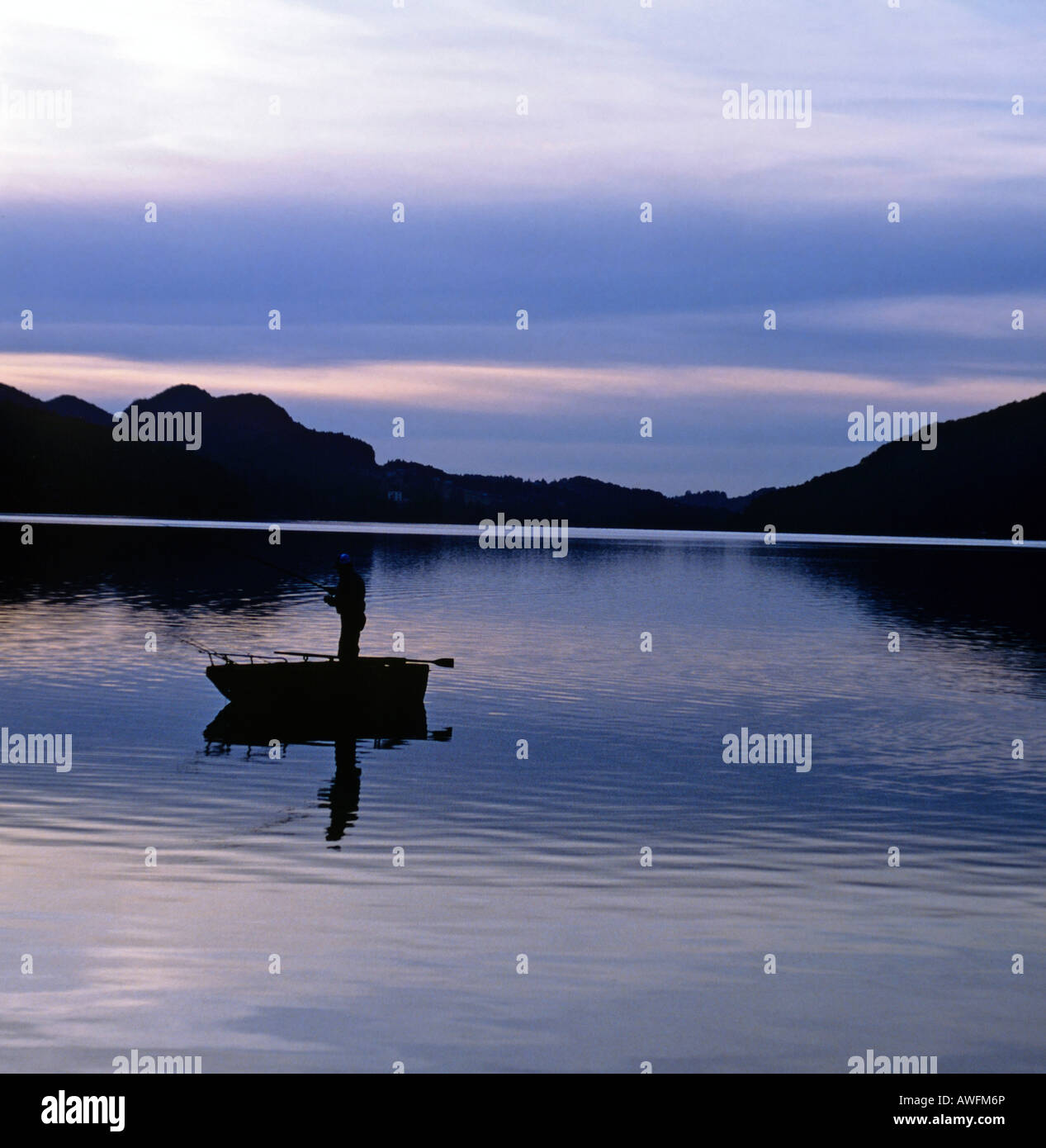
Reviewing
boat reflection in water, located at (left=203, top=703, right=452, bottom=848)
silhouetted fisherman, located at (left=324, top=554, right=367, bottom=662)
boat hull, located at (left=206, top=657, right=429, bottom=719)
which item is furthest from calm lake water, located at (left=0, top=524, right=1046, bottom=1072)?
silhouetted fisherman, located at (left=324, top=554, right=367, bottom=662)

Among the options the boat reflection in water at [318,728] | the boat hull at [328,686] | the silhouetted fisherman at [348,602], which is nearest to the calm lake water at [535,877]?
the boat reflection in water at [318,728]

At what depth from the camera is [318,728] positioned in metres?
32.2

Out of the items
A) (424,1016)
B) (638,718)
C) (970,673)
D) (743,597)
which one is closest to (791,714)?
(638,718)

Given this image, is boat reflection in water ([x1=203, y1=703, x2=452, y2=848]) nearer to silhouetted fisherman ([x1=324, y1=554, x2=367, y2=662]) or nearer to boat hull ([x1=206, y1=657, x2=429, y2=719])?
boat hull ([x1=206, y1=657, x2=429, y2=719])

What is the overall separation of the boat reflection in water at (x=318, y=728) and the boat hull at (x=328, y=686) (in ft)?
0.13

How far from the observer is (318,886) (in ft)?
58.5

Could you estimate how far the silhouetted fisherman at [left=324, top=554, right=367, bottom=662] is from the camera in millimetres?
31125

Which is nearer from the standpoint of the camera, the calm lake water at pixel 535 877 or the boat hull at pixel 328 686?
the calm lake water at pixel 535 877

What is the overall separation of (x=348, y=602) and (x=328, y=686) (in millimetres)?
2164

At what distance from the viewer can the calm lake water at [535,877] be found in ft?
42.1

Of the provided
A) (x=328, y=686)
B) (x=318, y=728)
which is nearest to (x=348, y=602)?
(x=328, y=686)

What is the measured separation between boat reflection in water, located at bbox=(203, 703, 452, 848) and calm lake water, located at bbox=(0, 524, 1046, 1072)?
1.53ft

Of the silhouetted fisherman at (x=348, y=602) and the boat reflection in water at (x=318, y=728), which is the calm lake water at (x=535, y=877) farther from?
the silhouetted fisherman at (x=348, y=602)

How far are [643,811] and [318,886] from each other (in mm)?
7133
